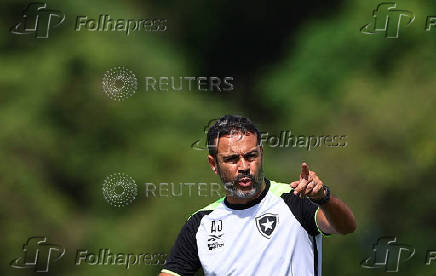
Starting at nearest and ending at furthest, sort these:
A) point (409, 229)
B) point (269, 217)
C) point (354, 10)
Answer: point (269, 217) < point (409, 229) < point (354, 10)

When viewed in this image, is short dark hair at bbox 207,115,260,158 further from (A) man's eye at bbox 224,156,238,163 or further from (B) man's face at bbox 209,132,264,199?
(A) man's eye at bbox 224,156,238,163

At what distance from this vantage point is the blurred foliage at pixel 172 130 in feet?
47.4

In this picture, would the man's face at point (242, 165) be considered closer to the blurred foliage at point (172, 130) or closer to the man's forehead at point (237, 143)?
the man's forehead at point (237, 143)

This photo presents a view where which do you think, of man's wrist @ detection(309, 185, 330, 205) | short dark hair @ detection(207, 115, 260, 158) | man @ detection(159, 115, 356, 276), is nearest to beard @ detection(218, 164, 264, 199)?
man @ detection(159, 115, 356, 276)

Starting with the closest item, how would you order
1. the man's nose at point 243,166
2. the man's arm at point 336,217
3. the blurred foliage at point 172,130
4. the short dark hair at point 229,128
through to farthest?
the man's arm at point 336,217
the man's nose at point 243,166
the short dark hair at point 229,128
the blurred foliage at point 172,130

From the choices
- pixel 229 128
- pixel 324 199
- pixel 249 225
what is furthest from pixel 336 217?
pixel 229 128

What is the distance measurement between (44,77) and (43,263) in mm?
3268

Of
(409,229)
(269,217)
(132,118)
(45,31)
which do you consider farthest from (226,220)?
(45,31)

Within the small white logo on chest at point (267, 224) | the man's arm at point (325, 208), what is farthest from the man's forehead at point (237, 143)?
the man's arm at point (325, 208)

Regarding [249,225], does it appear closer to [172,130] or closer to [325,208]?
[325,208]

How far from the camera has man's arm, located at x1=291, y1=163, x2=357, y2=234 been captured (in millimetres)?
5203

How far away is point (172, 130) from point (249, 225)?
32.6 feet

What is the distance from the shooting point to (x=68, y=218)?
15.9 meters

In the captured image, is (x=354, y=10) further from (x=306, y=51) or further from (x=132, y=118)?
(x=132, y=118)
